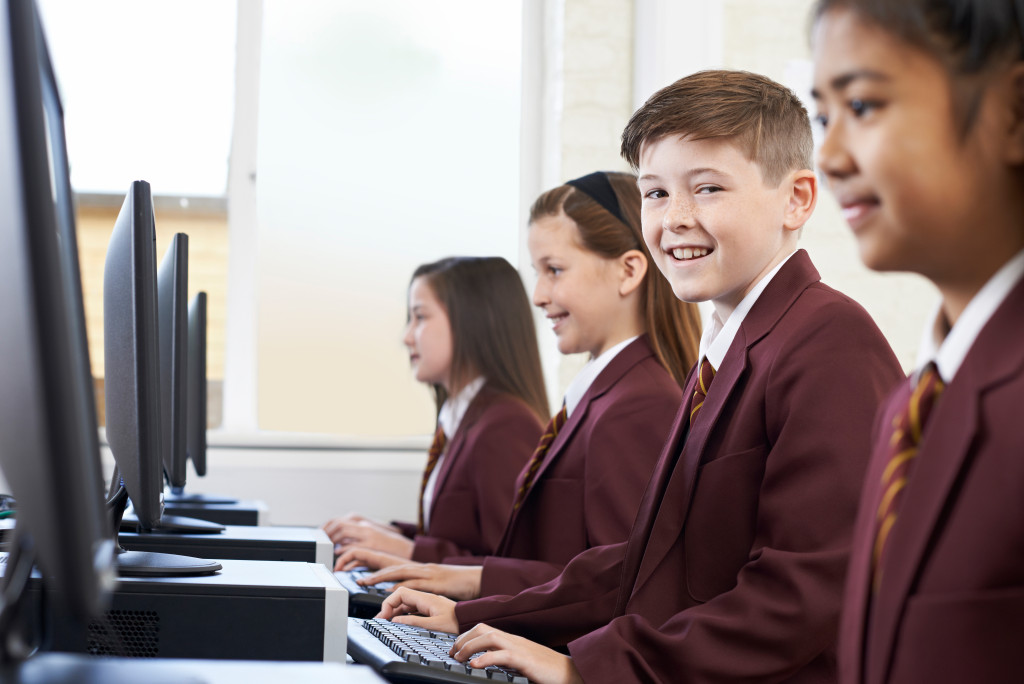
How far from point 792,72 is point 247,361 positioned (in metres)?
2.06

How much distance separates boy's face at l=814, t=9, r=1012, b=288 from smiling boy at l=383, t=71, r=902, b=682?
0.40m

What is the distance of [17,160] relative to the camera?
0.58 meters

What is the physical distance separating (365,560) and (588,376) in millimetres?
597

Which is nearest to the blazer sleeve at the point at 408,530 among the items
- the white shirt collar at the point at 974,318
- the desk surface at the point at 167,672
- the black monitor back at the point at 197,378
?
the black monitor back at the point at 197,378

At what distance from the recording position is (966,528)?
0.63 metres

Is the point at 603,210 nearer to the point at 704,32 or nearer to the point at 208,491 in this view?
the point at 704,32

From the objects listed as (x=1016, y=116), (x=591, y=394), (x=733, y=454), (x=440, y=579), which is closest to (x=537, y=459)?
(x=591, y=394)

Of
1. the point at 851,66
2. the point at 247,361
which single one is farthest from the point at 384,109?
the point at 851,66

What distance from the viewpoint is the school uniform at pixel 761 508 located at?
1053 millimetres

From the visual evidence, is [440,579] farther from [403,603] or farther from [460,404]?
[460,404]

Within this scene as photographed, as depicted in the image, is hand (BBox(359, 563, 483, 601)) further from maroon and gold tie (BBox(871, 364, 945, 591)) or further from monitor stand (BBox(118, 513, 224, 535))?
maroon and gold tie (BBox(871, 364, 945, 591))

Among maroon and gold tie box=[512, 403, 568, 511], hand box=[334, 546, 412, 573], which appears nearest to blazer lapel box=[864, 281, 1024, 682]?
maroon and gold tie box=[512, 403, 568, 511]

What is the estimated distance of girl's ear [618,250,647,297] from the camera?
1858 mm

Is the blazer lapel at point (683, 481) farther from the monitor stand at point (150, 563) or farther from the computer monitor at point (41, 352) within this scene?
the computer monitor at point (41, 352)
